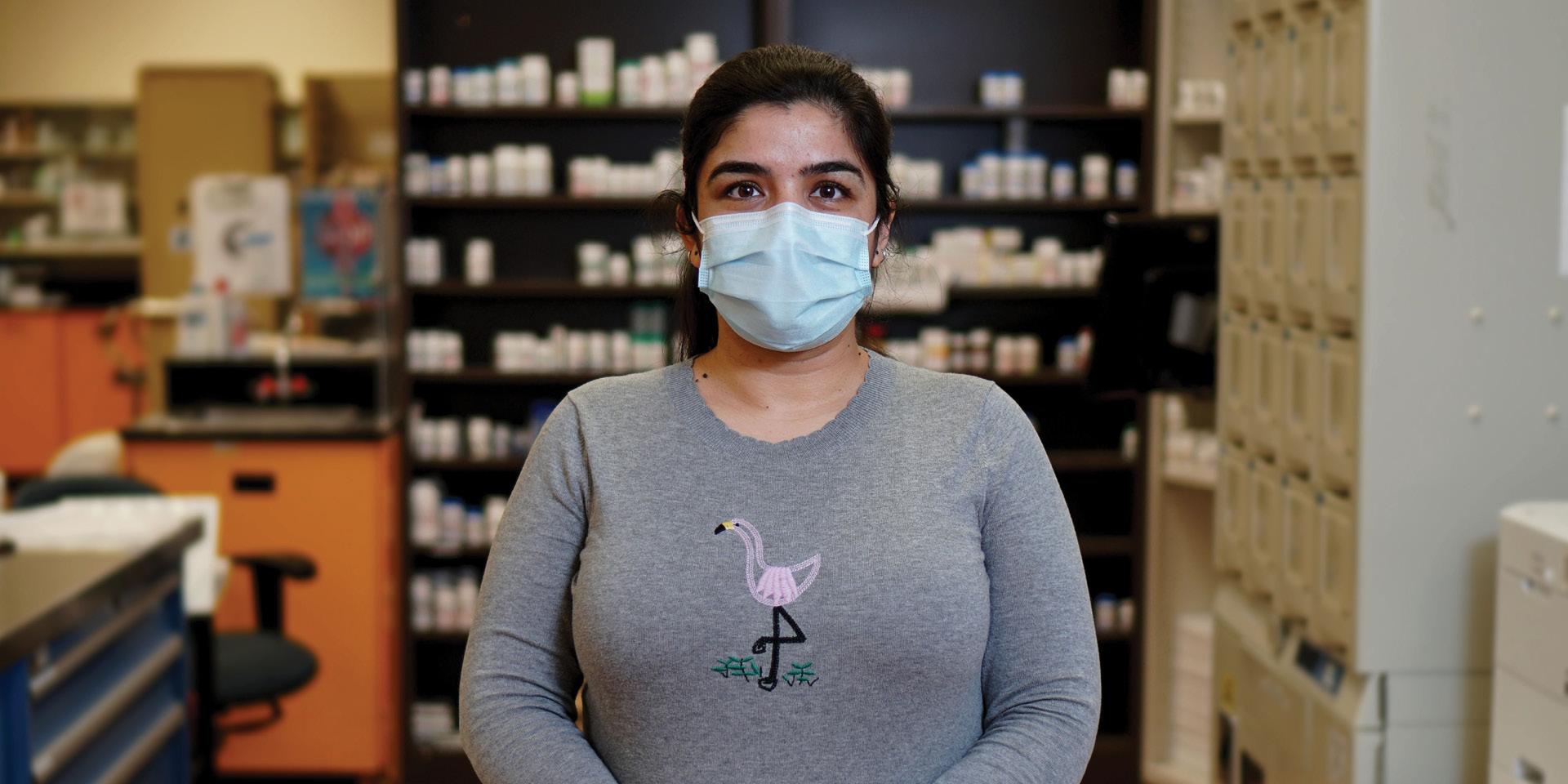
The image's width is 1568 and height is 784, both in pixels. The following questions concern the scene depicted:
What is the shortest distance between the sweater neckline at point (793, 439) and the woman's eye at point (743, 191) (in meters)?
0.19

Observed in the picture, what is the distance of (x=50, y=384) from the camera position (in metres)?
9.16

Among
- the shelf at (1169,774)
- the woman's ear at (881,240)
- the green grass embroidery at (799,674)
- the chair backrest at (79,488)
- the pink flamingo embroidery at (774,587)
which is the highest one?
the woman's ear at (881,240)

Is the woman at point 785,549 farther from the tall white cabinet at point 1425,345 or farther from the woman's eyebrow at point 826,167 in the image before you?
the tall white cabinet at point 1425,345

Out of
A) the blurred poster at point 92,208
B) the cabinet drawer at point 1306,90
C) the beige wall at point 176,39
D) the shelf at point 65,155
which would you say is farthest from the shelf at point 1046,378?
the shelf at point 65,155

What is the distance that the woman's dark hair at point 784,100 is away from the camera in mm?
1547

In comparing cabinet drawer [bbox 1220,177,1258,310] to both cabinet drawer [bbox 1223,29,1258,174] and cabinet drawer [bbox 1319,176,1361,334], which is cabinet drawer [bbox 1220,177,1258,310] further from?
cabinet drawer [bbox 1319,176,1361,334]

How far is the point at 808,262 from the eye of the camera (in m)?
1.56

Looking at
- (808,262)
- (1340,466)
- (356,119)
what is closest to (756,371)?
(808,262)

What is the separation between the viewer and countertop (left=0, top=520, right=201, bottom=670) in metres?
2.58

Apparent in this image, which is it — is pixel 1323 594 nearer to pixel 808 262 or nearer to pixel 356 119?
pixel 808 262

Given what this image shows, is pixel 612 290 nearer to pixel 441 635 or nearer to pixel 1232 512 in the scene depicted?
pixel 441 635

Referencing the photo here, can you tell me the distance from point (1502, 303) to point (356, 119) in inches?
309

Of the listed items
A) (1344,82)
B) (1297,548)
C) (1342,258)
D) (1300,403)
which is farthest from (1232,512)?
(1344,82)

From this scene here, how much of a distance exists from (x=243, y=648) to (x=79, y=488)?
63 cm
